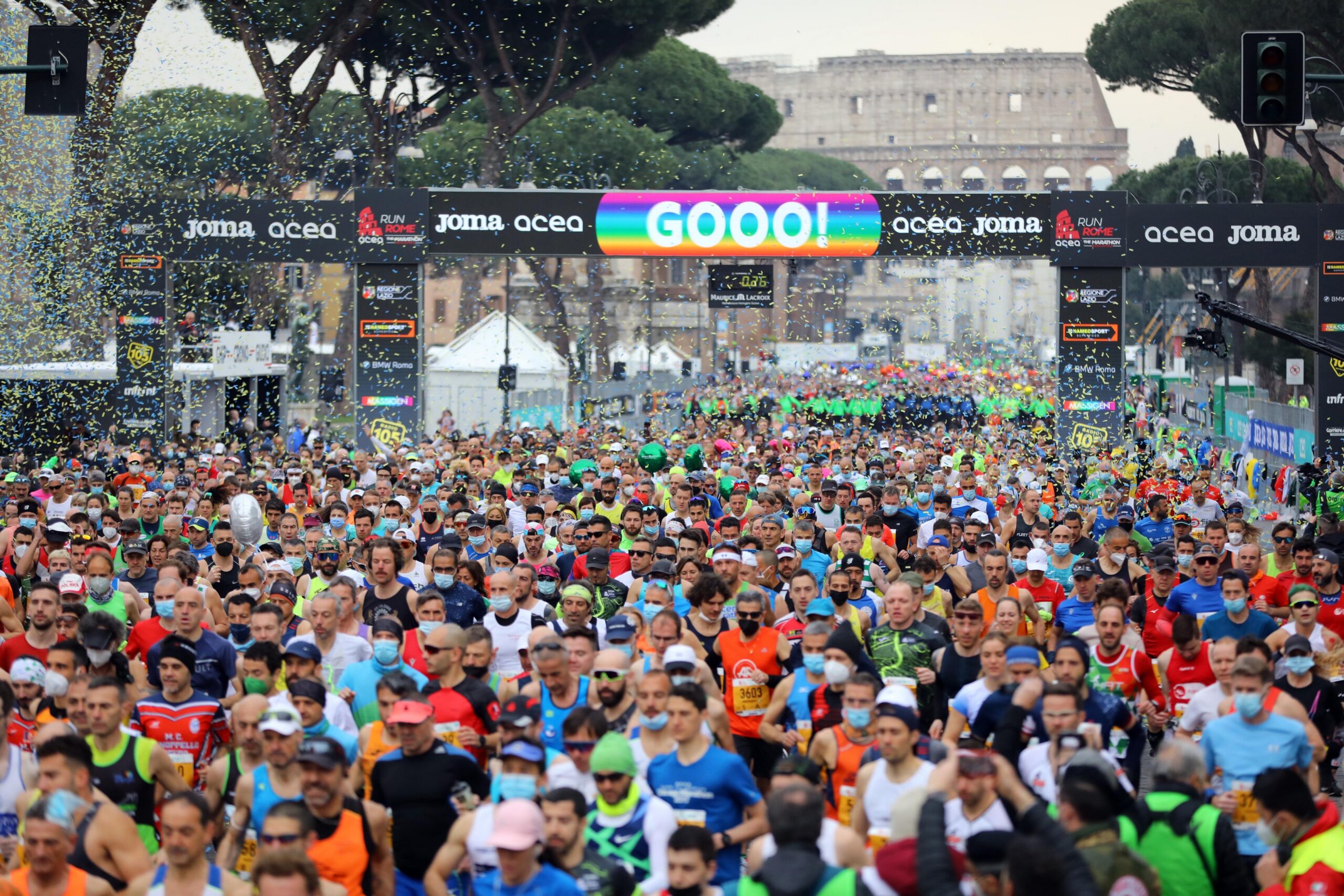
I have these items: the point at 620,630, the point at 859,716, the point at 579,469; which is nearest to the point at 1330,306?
the point at 579,469

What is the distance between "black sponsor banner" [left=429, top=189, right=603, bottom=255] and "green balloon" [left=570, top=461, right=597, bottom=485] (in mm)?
7679

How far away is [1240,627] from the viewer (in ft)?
33.1

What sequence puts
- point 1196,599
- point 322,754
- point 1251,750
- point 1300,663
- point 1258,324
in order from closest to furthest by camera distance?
point 322,754 → point 1251,750 → point 1300,663 → point 1196,599 → point 1258,324

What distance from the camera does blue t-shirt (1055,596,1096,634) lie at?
35.6ft

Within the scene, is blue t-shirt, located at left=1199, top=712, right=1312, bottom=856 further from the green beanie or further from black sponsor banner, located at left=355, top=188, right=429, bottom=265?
black sponsor banner, located at left=355, top=188, right=429, bottom=265

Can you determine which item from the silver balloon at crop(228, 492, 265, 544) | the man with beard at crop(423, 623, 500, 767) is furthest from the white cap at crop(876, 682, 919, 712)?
the silver balloon at crop(228, 492, 265, 544)

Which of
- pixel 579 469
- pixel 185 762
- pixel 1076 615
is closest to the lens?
pixel 185 762

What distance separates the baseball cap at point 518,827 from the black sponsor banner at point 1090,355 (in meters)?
22.8

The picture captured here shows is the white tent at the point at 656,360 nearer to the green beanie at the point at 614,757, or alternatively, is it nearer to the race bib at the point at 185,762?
the race bib at the point at 185,762

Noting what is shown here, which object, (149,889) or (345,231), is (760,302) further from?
(149,889)

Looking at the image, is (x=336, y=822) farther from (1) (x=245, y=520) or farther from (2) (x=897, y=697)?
(1) (x=245, y=520)

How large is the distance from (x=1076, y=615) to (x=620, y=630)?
350cm

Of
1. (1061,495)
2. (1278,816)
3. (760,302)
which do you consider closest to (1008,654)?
(1278,816)

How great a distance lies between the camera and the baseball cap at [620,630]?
341 inches
